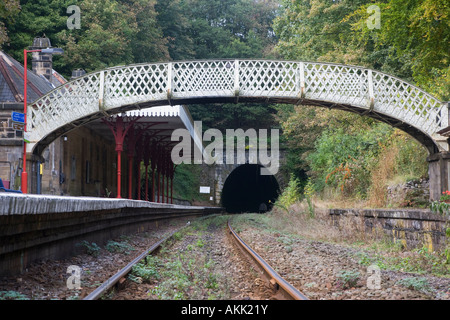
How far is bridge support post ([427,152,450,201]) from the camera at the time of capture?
47.3ft

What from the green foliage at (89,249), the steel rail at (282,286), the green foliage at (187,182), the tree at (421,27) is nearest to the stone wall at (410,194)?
the tree at (421,27)

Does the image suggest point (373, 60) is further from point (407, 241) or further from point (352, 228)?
point (407, 241)

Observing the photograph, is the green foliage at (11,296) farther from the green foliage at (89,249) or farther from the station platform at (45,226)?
the green foliage at (89,249)

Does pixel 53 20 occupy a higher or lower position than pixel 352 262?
higher

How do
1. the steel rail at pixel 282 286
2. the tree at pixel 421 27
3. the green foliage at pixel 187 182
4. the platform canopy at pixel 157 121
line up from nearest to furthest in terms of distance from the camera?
1. the steel rail at pixel 282 286
2. the tree at pixel 421 27
3. the platform canopy at pixel 157 121
4. the green foliage at pixel 187 182

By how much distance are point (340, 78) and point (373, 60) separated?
7.91m

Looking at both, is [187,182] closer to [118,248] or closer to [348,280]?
[118,248]

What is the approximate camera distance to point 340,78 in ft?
58.9

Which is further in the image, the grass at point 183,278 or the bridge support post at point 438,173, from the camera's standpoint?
the bridge support post at point 438,173

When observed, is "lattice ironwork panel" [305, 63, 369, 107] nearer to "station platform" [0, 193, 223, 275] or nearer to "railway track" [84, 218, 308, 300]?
"station platform" [0, 193, 223, 275]

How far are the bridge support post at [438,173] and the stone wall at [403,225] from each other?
2258 millimetres

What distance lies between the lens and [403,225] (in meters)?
11.0

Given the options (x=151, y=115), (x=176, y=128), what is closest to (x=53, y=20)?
(x=176, y=128)

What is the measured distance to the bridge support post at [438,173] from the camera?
567 inches
